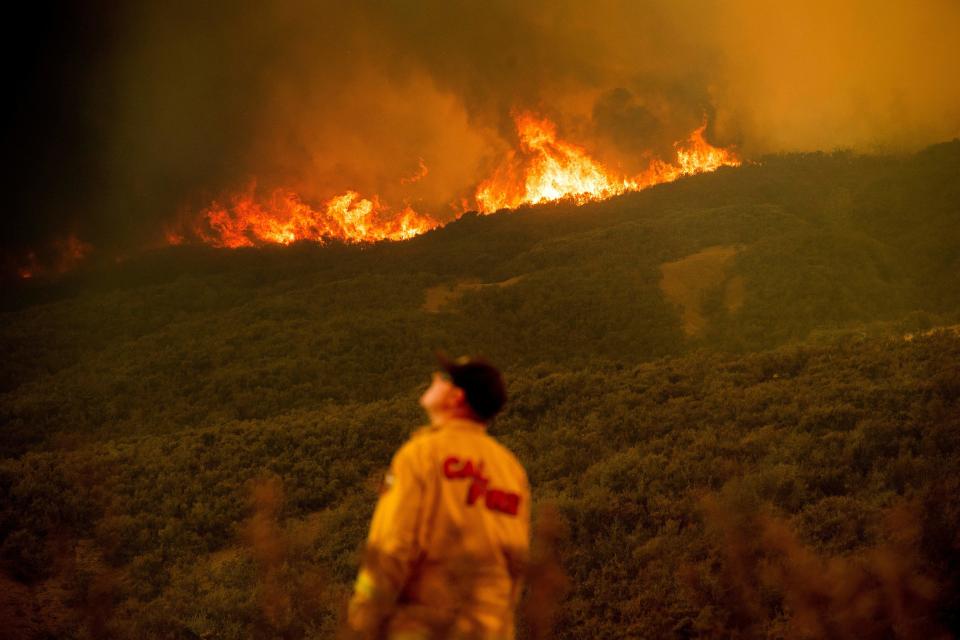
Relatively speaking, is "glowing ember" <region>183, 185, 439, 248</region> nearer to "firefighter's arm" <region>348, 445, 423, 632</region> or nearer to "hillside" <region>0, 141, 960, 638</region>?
"hillside" <region>0, 141, 960, 638</region>

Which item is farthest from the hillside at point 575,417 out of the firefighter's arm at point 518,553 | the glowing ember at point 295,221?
the glowing ember at point 295,221

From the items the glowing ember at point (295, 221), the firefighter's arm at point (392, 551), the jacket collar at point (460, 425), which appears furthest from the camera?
the glowing ember at point (295, 221)

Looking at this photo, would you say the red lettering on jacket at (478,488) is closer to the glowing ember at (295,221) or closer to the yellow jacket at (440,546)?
the yellow jacket at (440,546)

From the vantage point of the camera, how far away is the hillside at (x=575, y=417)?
765 centimetres

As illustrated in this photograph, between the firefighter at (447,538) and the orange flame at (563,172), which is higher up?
the orange flame at (563,172)

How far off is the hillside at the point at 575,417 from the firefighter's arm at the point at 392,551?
4.38 m

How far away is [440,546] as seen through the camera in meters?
3.03

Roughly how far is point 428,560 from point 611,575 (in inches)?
206

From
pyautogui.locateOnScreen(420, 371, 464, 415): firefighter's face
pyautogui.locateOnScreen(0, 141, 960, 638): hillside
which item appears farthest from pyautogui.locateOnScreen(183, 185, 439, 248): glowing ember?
pyautogui.locateOnScreen(420, 371, 464, 415): firefighter's face

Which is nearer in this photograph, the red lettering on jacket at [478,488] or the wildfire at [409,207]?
the red lettering on jacket at [478,488]

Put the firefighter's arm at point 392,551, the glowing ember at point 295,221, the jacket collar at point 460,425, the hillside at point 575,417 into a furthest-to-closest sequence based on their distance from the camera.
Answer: the glowing ember at point 295,221, the hillside at point 575,417, the jacket collar at point 460,425, the firefighter's arm at point 392,551

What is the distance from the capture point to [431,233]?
51.3m

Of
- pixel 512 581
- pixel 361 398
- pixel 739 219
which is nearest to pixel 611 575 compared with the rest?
pixel 512 581

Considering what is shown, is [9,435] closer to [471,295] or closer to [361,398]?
[361,398]
